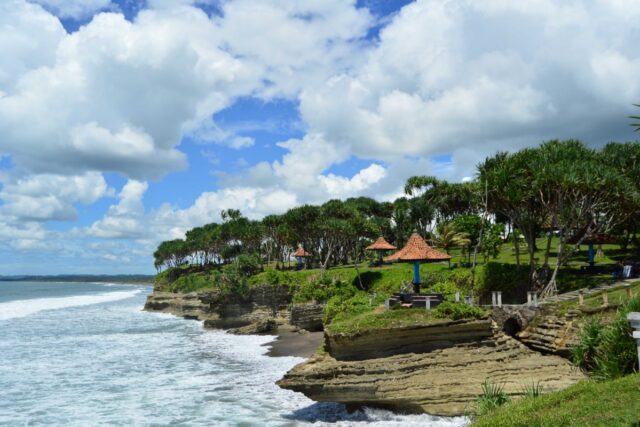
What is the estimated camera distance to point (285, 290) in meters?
52.1

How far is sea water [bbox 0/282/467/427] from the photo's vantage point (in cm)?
2142

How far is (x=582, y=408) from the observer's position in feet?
38.5

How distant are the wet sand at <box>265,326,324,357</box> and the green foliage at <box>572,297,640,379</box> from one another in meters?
20.5

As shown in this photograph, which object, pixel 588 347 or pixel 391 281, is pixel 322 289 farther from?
pixel 588 347

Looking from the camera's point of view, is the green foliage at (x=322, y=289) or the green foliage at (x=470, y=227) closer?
the green foliage at (x=322, y=289)

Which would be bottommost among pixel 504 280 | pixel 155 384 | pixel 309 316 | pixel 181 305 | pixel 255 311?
pixel 155 384

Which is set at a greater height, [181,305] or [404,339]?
[404,339]

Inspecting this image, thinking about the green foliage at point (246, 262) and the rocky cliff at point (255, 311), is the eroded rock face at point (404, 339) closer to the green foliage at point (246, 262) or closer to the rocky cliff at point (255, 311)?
the rocky cliff at point (255, 311)

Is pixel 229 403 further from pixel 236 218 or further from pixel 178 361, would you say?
pixel 236 218

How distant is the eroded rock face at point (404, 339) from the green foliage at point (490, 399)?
2.39 meters

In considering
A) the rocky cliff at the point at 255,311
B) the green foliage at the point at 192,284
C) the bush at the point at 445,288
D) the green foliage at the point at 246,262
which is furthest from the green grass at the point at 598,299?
the green foliage at the point at 192,284

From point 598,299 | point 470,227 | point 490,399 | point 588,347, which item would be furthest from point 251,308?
point 588,347

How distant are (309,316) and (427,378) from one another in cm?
2569

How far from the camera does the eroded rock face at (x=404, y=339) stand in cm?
2053
